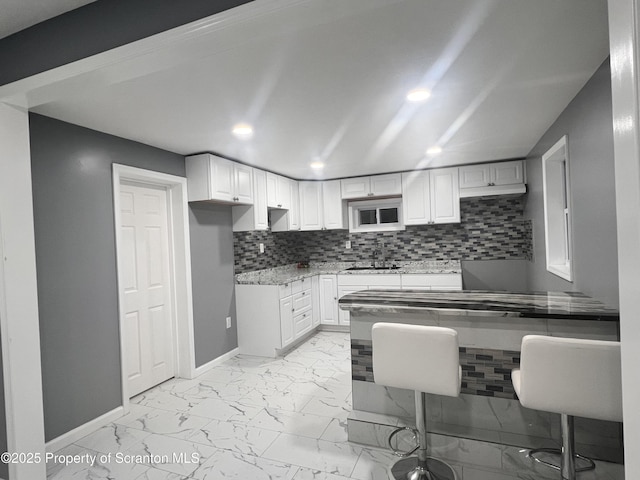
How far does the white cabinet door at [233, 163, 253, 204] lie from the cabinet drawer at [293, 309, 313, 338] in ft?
5.29

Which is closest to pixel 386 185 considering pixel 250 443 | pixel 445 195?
pixel 445 195

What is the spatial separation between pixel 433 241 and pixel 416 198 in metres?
0.75

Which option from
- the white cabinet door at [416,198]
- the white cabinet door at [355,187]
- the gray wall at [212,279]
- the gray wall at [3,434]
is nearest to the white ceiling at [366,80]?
the gray wall at [212,279]

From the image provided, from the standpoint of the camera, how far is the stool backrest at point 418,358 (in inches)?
68.4

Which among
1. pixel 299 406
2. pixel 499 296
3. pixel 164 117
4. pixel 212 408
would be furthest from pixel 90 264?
pixel 499 296

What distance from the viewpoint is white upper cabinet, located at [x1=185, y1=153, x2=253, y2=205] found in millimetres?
3539

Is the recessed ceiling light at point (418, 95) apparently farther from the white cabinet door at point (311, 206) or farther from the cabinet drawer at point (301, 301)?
the white cabinet door at point (311, 206)

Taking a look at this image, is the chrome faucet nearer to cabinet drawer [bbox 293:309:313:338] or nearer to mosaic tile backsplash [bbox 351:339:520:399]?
cabinet drawer [bbox 293:309:313:338]

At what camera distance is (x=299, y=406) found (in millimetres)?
2881

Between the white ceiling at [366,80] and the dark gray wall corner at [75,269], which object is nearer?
the white ceiling at [366,80]

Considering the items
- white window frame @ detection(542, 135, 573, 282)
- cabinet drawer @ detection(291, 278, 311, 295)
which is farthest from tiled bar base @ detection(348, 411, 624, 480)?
cabinet drawer @ detection(291, 278, 311, 295)

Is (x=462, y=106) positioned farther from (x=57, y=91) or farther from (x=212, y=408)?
(x=212, y=408)

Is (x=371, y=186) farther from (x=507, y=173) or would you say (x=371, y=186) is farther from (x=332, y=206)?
(x=507, y=173)

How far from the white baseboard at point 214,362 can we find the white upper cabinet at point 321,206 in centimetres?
209
